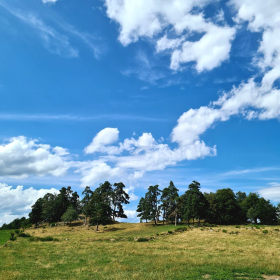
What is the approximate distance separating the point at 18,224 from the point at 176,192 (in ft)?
296

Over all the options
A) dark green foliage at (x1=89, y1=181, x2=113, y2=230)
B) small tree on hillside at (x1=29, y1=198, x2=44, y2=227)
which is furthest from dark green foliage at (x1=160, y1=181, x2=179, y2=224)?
small tree on hillside at (x1=29, y1=198, x2=44, y2=227)

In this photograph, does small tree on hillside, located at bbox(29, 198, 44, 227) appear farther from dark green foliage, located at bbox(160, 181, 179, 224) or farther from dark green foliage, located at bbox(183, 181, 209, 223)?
dark green foliage, located at bbox(183, 181, 209, 223)

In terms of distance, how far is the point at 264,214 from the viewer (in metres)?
80.1

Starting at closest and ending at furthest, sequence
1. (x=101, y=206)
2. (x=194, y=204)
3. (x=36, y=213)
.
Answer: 1. (x=194, y=204)
2. (x=101, y=206)
3. (x=36, y=213)

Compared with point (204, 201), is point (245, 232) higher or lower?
lower

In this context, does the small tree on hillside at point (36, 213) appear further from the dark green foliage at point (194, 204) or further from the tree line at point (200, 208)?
the dark green foliage at point (194, 204)

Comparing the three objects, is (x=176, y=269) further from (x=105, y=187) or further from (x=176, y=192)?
(x=105, y=187)

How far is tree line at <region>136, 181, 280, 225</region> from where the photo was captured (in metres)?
72.0

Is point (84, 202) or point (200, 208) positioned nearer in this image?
point (200, 208)

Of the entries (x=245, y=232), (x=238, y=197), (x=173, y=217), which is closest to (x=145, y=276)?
(x=245, y=232)

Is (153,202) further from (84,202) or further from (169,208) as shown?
(84,202)

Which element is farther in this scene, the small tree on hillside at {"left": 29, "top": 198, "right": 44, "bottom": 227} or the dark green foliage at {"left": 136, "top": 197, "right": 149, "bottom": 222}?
the small tree on hillside at {"left": 29, "top": 198, "right": 44, "bottom": 227}

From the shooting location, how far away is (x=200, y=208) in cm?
7025

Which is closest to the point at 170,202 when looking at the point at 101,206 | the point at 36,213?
the point at 101,206
